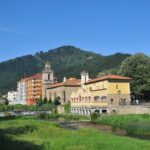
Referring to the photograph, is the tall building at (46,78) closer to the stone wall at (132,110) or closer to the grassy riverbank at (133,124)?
the stone wall at (132,110)

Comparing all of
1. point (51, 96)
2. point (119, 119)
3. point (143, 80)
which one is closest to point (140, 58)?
point (143, 80)

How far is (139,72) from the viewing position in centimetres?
8731

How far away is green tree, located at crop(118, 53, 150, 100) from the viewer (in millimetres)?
86050

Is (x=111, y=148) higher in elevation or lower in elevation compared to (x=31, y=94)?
lower

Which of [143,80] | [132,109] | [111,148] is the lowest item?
[111,148]

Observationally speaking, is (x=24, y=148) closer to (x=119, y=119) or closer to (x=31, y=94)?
(x=119, y=119)

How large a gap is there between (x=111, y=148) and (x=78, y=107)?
232 feet

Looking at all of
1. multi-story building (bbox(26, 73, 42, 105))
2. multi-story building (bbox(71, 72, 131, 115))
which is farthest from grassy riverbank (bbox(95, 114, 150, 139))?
multi-story building (bbox(26, 73, 42, 105))

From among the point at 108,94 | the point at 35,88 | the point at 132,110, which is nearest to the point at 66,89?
the point at 108,94

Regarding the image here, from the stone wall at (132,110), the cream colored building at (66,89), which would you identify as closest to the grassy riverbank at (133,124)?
the stone wall at (132,110)

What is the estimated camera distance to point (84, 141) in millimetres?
34406

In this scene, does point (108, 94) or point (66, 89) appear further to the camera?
point (66, 89)

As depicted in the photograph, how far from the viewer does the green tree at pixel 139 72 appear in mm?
86050

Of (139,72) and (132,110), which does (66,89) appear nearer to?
(139,72)
